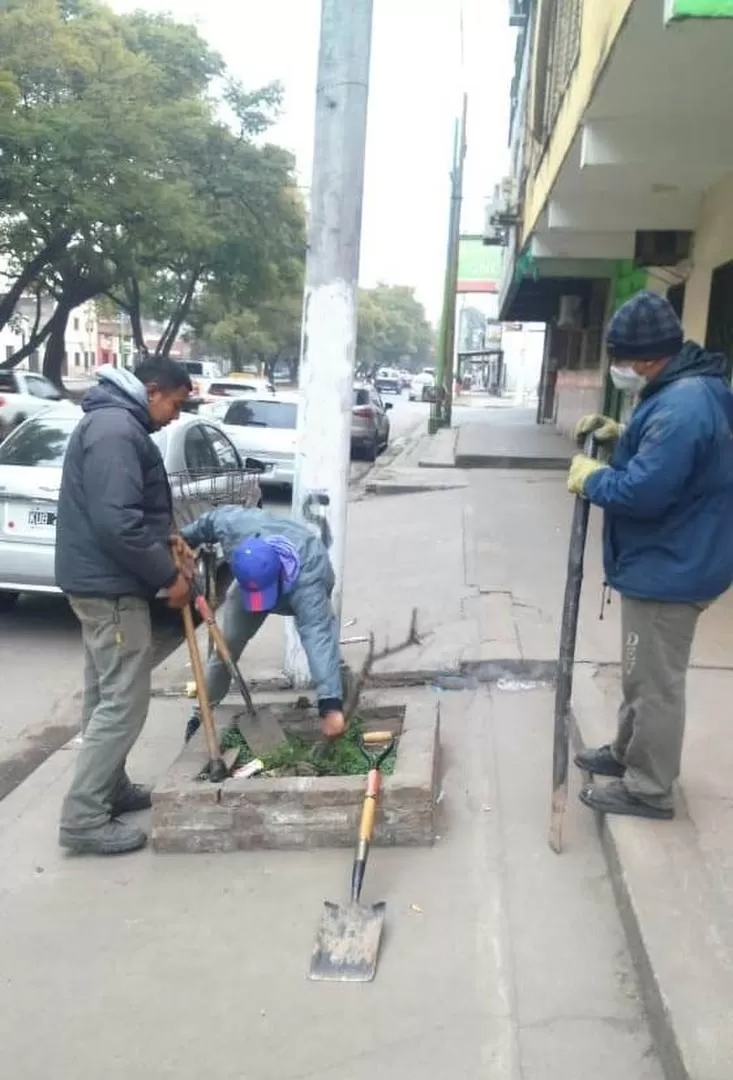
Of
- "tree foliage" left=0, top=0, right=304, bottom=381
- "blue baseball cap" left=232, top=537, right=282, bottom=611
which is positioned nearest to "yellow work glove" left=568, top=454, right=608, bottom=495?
"blue baseball cap" left=232, top=537, right=282, bottom=611

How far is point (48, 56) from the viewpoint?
19.7 meters

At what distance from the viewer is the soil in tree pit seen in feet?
12.7

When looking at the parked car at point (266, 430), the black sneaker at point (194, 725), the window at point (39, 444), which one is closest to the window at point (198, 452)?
the window at point (39, 444)

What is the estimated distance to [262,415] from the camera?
45.5ft

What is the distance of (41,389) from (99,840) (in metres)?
21.3

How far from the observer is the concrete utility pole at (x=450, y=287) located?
20.7 m

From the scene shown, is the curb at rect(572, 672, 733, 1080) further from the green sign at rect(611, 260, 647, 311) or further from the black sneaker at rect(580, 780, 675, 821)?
the green sign at rect(611, 260, 647, 311)

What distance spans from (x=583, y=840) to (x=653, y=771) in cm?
41

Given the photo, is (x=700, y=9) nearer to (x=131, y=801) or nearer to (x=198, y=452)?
(x=131, y=801)

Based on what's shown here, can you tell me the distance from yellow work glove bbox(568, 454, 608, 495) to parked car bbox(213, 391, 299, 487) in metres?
9.56

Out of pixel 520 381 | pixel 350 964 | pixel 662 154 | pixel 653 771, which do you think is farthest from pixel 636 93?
pixel 520 381

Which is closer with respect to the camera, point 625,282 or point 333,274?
point 333,274

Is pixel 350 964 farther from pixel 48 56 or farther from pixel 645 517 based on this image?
pixel 48 56

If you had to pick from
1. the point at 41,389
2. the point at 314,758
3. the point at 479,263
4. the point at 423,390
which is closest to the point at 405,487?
the point at 314,758
